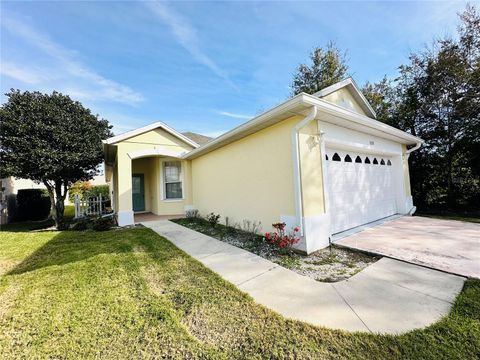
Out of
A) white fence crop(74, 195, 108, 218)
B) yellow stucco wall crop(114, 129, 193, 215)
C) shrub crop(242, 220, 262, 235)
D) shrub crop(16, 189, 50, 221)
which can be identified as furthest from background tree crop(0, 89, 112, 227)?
shrub crop(242, 220, 262, 235)

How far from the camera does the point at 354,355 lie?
6.37 feet

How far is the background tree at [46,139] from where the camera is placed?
890cm

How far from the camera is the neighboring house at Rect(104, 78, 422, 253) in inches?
193

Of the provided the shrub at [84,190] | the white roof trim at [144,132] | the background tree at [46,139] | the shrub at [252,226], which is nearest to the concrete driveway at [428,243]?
the shrub at [252,226]

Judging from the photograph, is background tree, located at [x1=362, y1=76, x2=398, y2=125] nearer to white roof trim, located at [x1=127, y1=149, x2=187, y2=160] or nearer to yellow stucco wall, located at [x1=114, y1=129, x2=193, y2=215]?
yellow stucco wall, located at [x1=114, y1=129, x2=193, y2=215]

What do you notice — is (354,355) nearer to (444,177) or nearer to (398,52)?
(444,177)

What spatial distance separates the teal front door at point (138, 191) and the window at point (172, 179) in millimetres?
2886

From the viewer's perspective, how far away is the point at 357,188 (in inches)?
261

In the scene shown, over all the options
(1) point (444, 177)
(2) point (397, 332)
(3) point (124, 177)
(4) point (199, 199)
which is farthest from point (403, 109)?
(3) point (124, 177)

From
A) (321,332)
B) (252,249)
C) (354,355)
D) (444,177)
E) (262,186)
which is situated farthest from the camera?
(444,177)

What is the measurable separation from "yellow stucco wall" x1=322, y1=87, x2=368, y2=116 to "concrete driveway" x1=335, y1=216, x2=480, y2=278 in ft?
15.6

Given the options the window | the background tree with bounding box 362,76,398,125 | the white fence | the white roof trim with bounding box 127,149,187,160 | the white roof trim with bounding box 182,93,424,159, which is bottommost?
the white fence

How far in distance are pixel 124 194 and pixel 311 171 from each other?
7625 mm

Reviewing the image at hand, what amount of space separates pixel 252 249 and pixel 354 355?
3210 mm
